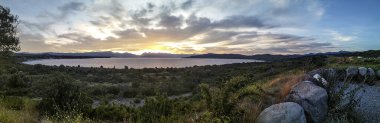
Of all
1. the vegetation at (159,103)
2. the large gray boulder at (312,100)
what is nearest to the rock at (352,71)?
the vegetation at (159,103)

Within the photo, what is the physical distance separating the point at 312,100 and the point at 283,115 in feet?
5.10

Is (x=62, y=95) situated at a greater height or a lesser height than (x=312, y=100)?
lesser

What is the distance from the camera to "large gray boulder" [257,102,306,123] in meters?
6.77

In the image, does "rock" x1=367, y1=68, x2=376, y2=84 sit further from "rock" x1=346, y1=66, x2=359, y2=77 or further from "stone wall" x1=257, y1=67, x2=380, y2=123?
"stone wall" x1=257, y1=67, x2=380, y2=123

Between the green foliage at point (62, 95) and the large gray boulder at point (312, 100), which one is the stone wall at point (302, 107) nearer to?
the large gray boulder at point (312, 100)

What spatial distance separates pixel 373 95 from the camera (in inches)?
425

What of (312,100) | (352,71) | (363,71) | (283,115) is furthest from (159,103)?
(363,71)

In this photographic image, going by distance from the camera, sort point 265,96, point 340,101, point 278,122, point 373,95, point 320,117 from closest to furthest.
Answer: point 278,122, point 320,117, point 340,101, point 265,96, point 373,95

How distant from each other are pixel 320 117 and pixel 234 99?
2.17 m

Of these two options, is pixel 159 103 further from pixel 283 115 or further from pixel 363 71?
pixel 363 71

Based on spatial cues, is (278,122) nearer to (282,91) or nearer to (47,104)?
(282,91)

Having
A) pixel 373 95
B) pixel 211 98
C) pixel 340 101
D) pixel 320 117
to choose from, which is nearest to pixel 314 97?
pixel 320 117

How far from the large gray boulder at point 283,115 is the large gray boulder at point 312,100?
82cm

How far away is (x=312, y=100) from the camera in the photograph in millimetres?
7949
